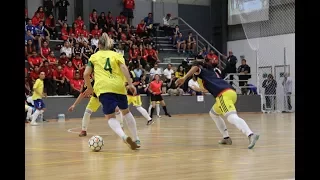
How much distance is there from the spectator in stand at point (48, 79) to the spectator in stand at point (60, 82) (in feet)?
0.57

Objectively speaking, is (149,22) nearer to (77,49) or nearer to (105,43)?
(77,49)

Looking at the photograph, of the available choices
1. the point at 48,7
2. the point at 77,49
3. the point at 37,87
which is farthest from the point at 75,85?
the point at 48,7

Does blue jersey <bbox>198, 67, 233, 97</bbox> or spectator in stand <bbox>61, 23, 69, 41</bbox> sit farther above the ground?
spectator in stand <bbox>61, 23, 69, 41</bbox>

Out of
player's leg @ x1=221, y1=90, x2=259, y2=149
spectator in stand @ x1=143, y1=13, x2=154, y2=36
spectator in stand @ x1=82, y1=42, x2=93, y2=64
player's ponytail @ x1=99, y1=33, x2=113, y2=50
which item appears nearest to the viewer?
player's ponytail @ x1=99, y1=33, x2=113, y2=50

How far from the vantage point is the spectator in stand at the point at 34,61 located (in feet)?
73.4

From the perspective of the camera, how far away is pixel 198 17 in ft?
118

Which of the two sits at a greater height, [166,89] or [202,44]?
[202,44]

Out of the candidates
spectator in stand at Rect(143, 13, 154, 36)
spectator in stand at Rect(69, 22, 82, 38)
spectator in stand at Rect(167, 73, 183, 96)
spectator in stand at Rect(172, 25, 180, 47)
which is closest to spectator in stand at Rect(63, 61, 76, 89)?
spectator in stand at Rect(69, 22, 82, 38)

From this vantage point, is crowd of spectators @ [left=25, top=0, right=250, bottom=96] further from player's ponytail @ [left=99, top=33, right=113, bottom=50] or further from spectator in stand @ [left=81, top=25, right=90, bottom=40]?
player's ponytail @ [left=99, top=33, right=113, bottom=50]

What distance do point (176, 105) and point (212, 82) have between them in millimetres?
17589

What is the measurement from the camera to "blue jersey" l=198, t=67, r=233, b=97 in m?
9.23
